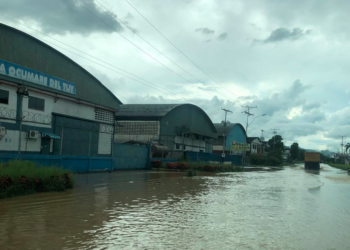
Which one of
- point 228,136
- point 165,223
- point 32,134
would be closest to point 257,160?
point 228,136

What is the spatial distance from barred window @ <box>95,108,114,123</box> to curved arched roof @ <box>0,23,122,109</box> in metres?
0.64

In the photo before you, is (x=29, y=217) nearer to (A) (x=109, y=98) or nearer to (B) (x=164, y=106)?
(A) (x=109, y=98)

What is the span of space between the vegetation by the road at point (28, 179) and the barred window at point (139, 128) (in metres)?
26.8

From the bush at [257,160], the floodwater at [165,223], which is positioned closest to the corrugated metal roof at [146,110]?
the floodwater at [165,223]

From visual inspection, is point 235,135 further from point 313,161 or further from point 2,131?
point 2,131

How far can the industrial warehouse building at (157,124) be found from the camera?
42.0 metres

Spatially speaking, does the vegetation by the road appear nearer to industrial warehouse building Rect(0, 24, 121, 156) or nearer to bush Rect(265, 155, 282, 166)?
industrial warehouse building Rect(0, 24, 121, 156)

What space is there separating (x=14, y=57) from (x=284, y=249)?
20.9 meters

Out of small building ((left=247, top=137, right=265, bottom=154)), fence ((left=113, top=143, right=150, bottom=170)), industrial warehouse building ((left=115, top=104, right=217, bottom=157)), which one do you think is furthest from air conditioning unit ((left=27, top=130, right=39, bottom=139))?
small building ((left=247, top=137, right=265, bottom=154))

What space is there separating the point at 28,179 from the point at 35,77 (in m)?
12.3

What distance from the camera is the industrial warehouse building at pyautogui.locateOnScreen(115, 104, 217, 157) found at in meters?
42.0

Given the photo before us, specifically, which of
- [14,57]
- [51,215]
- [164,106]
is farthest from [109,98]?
[51,215]

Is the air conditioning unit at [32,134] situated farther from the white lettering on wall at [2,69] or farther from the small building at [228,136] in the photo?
the small building at [228,136]

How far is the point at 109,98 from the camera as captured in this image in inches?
1247
